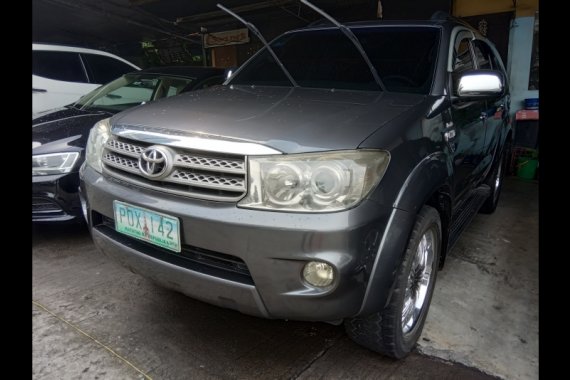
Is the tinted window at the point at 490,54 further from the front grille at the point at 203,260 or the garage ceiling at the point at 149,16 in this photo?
the garage ceiling at the point at 149,16

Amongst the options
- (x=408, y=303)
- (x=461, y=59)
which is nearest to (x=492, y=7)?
(x=461, y=59)

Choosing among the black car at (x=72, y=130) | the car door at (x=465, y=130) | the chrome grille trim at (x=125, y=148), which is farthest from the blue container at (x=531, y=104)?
the chrome grille trim at (x=125, y=148)

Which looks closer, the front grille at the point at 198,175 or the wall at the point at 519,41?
the front grille at the point at 198,175

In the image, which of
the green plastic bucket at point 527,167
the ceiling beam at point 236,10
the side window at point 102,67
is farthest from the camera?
the ceiling beam at point 236,10

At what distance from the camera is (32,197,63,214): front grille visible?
313 cm

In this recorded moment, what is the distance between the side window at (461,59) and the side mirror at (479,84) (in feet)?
0.42

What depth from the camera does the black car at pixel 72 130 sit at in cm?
311

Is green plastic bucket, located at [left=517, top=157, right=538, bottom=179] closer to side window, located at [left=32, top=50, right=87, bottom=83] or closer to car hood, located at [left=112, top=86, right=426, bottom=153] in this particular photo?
car hood, located at [left=112, top=86, right=426, bottom=153]

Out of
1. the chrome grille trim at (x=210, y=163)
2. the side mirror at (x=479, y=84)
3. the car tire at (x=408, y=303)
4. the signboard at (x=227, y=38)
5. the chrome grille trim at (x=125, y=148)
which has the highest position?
the signboard at (x=227, y=38)

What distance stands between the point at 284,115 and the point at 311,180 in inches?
18.2

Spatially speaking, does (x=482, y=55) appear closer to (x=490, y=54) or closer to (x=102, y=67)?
(x=490, y=54)

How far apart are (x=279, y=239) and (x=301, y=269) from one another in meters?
0.14
